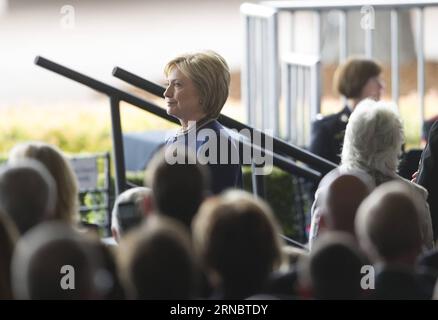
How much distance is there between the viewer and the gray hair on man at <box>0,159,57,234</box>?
3346mm

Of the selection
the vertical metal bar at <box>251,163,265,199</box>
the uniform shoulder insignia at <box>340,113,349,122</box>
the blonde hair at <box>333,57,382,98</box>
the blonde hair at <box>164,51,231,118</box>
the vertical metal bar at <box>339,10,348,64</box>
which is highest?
the vertical metal bar at <box>339,10,348,64</box>

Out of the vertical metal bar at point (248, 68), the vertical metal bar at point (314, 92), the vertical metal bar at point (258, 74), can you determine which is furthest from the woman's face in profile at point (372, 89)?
the vertical metal bar at point (248, 68)

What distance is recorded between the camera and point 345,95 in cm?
757

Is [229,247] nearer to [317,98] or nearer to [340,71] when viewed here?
[340,71]

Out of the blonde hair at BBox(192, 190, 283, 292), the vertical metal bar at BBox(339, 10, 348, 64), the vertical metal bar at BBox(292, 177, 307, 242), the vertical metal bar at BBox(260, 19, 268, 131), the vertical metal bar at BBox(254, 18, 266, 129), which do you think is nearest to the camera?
the blonde hair at BBox(192, 190, 283, 292)

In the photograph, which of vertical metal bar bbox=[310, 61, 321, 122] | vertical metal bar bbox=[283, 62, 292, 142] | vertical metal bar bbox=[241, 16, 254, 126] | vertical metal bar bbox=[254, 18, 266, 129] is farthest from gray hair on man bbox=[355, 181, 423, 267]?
vertical metal bar bbox=[241, 16, 254, 126]

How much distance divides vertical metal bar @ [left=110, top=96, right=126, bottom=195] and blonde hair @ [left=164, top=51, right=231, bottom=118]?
618 millimetres

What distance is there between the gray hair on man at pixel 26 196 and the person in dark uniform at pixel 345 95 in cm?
414

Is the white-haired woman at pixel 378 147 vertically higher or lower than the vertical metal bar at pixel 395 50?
lower

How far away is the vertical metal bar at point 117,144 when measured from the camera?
18.3 feet

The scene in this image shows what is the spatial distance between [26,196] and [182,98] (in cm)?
172

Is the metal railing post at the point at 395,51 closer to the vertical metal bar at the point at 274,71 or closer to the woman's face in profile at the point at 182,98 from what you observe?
the vertical metal bar at the point at 274,71

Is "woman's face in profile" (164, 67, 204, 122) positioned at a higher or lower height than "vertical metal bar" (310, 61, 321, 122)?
lower

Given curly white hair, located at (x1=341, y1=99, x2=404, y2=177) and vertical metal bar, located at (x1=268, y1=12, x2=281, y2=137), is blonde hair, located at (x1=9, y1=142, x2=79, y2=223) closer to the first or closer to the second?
curly white hair, located at (x1=341, y1=99, x2=404, y2=177)
